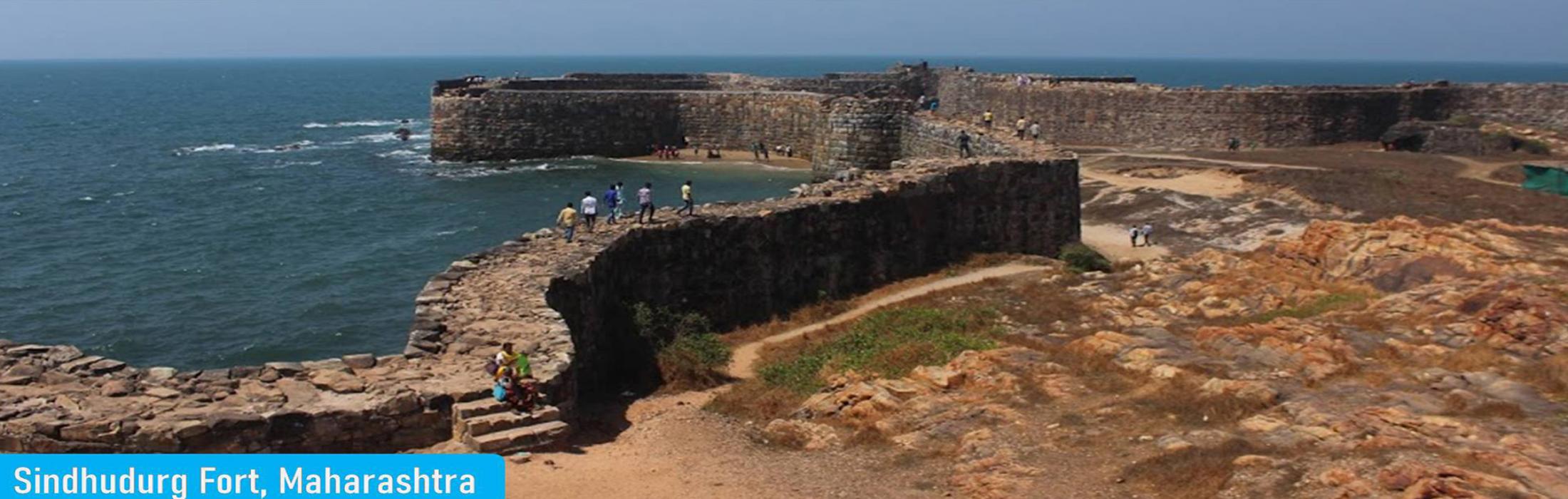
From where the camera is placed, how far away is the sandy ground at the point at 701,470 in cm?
1343

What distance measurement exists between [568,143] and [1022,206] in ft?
126

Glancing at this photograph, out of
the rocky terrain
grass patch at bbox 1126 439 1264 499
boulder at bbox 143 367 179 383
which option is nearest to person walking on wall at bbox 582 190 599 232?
the rocky terrain

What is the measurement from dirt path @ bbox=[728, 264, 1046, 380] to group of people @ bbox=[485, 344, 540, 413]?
5.80 metres

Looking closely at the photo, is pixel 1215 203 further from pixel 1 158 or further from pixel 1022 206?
pixel 1 158

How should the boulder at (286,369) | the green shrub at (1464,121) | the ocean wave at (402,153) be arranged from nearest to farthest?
the boulder at (286,369) → the green shrub at (1464,121) → the ocean wave at (402,153)

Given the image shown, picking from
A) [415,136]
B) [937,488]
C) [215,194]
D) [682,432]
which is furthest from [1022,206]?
[415,136]

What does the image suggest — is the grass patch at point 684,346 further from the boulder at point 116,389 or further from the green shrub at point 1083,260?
the green shrub at point 1083,260

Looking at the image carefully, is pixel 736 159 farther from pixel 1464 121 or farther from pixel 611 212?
pixel 611 212

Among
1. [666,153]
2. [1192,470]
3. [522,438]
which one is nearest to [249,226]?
[666,153]

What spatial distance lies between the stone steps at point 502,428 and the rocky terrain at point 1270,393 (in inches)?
106

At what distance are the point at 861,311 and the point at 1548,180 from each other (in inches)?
1090

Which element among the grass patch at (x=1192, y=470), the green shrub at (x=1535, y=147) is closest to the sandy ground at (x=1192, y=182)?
the green shrub at (x=1535, y=147)

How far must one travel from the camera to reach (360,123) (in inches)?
3752

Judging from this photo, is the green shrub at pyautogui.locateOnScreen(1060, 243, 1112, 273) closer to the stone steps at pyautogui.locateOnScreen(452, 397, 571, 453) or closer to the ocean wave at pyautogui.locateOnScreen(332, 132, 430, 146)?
the stone steps at pyautogui.locateOnScreen(452, 397, 571, 453)
